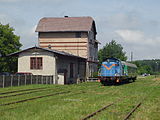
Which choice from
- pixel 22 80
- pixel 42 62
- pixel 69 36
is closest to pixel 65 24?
pixel 69 36

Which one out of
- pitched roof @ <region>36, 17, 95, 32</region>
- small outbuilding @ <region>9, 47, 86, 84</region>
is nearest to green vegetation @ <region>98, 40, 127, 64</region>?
pitched roof @ <region>36, 17, 95, 32</region>

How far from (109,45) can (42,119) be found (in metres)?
91.1

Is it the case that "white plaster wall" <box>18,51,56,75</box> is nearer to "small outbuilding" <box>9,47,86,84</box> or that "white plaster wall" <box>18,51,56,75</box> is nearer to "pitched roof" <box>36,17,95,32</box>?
"small outbuilding" <box>9,47,86,84</box>

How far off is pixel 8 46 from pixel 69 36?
13.0 metres

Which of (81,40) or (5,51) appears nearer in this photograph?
(81,40)

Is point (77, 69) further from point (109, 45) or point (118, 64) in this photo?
point (109, 45)

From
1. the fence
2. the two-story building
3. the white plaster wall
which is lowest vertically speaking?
the fence

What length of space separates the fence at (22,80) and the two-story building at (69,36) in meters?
15.3

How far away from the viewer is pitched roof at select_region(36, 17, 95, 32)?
2140 inches

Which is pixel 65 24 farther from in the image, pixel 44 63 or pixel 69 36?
pixel 44 63

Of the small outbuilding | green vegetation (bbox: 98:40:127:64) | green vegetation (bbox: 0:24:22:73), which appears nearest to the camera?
the small outbuilding

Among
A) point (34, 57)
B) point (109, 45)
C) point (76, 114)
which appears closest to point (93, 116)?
point (76, 114)

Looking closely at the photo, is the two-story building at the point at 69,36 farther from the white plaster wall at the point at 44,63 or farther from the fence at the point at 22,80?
the fence at the point at 22,80

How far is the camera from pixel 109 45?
100938mm
